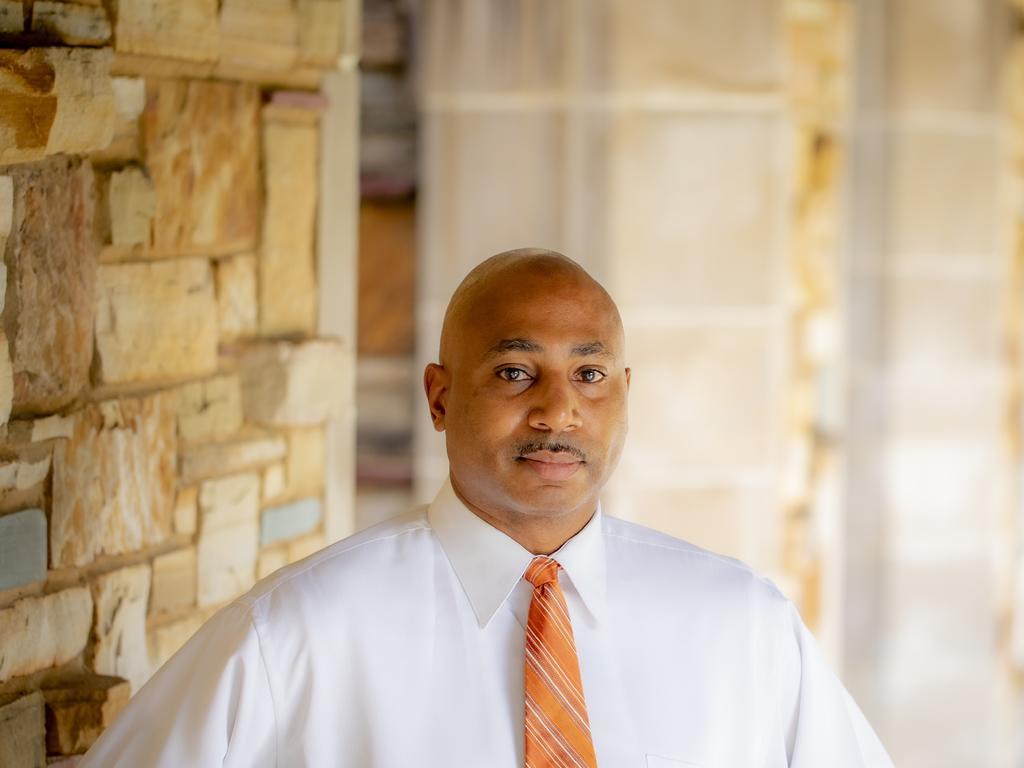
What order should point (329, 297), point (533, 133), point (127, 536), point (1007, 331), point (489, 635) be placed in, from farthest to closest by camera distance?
1. point (1007, 331)
2. point (533, 133)
3. point (329, 297)
4. point (127, 536)
5. point (489, 635)

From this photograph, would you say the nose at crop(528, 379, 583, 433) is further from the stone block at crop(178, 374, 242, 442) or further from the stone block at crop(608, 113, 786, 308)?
the stone block at crop(608, 113, 786, 308)

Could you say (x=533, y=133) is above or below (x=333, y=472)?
above

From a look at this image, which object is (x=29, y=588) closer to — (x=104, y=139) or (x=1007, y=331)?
(x=104, y=139)

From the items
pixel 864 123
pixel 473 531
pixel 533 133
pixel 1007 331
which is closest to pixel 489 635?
pixel 473 531

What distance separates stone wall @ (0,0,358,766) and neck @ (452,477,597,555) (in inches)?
19.5

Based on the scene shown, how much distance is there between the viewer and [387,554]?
4.83ft

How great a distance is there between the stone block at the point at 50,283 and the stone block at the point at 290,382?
346mm

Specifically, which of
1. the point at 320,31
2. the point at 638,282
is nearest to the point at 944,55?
the point at 638,282


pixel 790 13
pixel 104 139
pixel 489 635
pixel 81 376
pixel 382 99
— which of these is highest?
pixel 790 13

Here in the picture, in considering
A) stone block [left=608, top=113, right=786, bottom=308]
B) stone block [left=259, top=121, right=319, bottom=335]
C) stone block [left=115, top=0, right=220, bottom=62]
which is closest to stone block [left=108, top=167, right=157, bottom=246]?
stone block [left=115, top=0, right=220, bottom=62]

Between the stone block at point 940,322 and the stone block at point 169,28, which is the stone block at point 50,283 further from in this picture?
the stone block at point 940,322

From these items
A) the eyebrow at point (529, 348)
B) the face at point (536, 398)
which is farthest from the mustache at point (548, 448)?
the eyebrow at point (529, 348)

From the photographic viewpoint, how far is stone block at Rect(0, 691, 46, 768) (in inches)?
60.6

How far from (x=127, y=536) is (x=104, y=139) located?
503mm
